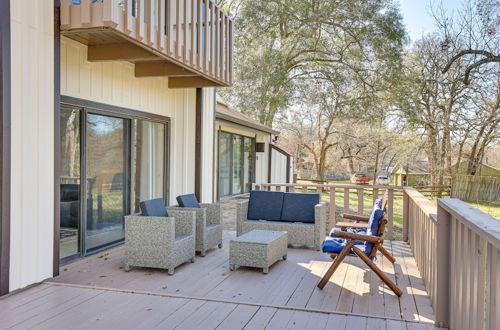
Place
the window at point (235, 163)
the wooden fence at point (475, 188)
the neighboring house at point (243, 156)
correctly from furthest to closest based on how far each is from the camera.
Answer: the wooden fence at point (475, 188), the window at point (235, 163), the neighboring house at point (243, 156)

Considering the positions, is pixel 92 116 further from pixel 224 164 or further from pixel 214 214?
pixel 224 164

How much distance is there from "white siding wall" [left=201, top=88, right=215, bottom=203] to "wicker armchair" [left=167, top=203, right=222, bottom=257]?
193 centimetres

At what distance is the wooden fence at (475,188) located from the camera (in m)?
13.6

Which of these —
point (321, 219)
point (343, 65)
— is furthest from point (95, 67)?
point (343, 65)

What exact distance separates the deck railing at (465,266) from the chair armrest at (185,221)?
262cm

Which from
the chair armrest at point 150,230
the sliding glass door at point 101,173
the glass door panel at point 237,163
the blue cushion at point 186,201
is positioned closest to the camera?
the chair armrest at point 150,230

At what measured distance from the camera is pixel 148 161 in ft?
21.8

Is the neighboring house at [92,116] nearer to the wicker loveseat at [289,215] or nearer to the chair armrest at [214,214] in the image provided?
the chair armrest at [214,214]

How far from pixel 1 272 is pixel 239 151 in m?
9.87

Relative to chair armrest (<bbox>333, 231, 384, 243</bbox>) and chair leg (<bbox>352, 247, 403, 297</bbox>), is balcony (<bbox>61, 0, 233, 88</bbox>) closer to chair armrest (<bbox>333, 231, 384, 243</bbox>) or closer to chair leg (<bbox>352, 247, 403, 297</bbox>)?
chair armrest (<bbox>333, 231, 384, 243</bbox>)

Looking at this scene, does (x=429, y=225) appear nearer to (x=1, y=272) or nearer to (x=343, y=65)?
(x=1, y=272)

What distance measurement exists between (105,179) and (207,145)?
2.83m

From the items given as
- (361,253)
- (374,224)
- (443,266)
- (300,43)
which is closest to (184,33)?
(374,224)

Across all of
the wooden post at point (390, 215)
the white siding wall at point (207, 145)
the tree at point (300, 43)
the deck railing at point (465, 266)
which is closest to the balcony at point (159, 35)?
the white siding wall at point (207, 145)
